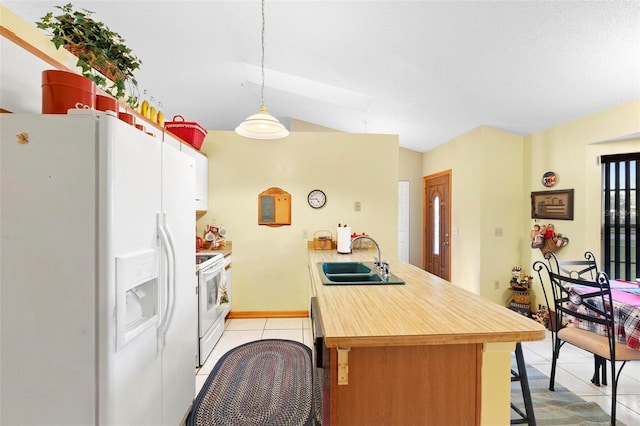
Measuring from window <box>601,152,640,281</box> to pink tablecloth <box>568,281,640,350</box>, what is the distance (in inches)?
40.4

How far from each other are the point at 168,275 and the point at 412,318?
120 centimetres

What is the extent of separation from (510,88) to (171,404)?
3861mm

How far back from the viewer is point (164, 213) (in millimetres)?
1449

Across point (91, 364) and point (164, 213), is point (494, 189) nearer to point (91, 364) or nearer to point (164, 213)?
point (164, 213)

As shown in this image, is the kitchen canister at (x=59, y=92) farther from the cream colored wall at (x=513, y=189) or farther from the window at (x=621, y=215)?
the window at (x=621, y=215)

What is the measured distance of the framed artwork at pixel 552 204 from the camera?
3.29 metres

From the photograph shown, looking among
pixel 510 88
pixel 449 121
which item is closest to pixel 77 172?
pixel 510 88

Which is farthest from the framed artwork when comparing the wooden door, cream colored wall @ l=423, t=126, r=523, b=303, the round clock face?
the round clock face

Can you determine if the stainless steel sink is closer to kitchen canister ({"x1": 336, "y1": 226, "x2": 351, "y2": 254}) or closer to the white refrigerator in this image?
kitchen canister ({"x1": 336, "y1": 226, "x2": 351, "y2": 254})

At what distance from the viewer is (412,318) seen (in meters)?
1.27

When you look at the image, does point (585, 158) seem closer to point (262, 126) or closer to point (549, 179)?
point (549, 179)

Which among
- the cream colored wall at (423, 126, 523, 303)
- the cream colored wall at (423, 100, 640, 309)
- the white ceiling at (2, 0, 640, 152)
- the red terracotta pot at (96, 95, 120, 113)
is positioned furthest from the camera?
the cream colored wall at (423, 126, 523, 303)

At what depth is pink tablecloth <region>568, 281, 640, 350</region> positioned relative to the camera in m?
1.87

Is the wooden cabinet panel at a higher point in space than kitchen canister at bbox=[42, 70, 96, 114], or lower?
lower
